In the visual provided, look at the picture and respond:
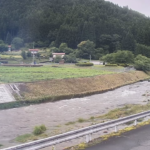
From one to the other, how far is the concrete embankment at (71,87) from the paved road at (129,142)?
53.2 ft

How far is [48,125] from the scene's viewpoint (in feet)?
53.7

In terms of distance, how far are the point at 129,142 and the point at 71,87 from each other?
22.5 meters

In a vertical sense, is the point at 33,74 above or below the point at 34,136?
below

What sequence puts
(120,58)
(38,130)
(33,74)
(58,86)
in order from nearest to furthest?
(38,130)
(58,86)
(33,74)
(120,58)

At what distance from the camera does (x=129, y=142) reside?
29.9 feet

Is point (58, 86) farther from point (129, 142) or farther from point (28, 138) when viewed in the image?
point (129, 142)

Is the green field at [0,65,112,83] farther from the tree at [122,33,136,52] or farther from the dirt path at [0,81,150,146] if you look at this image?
the tree at [122,33,136,52]

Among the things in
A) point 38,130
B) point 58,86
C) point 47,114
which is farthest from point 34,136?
point 58,86

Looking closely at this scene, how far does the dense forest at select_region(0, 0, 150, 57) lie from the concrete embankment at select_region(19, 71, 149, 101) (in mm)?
35149

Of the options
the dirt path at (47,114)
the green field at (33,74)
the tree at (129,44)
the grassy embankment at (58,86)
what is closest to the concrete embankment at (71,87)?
the grassy embankment at (58,86)

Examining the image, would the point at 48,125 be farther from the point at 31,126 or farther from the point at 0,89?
the point at 0,89

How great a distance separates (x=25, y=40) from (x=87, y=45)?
2933cm

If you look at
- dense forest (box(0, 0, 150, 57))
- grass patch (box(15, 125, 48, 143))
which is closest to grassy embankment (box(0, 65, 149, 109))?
grass patch (box(15, 125, 48, 143))

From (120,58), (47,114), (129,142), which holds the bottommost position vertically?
(47,114)
